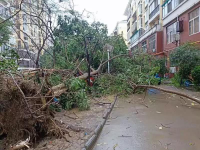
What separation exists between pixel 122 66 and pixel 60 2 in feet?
19.3

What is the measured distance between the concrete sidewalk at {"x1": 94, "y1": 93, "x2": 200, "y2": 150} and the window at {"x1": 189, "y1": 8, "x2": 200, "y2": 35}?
363 inches

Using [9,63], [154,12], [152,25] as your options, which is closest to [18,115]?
[9,63]

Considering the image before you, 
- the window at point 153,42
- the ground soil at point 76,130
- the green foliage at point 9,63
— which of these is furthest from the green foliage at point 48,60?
the window at point 153,42

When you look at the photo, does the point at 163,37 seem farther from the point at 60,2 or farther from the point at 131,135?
the point at 131,135

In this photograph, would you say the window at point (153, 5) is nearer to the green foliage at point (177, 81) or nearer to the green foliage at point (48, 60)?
the green foliage at point (177, 81)

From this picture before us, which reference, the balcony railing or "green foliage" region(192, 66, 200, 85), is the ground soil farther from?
the balcony railing

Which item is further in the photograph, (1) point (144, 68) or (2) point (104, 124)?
(1) point (144, 68)

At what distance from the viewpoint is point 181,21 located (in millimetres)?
15430

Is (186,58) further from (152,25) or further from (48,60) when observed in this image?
(152,25)

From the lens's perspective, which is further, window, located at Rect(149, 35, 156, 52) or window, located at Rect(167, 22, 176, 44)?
window, located at Rect(149, 35, 156, 52)

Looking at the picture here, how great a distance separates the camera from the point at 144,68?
11.3 metres

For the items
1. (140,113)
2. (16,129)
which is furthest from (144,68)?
(16,129)

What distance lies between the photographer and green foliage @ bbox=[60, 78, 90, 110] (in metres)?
6.53

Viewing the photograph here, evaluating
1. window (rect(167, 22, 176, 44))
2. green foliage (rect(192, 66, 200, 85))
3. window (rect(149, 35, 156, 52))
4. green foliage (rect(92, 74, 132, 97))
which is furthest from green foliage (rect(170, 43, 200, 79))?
window (rect(149, 35, 156, 52))
